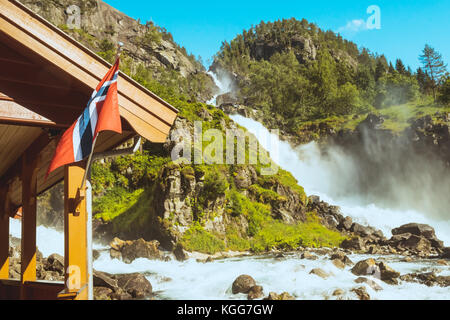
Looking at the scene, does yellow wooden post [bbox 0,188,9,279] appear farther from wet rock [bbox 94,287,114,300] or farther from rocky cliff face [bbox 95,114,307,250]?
rocky cliff face [bbox 95,114,307,250]

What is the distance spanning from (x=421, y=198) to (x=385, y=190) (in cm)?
404

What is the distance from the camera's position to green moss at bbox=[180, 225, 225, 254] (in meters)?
19.7

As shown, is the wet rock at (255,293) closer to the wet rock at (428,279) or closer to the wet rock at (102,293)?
the wet rock at (102,293)

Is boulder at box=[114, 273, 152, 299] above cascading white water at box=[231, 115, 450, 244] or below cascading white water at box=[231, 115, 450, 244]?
below

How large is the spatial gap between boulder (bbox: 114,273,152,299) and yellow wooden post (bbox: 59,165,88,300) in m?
9.44

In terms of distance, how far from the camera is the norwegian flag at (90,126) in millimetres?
3059

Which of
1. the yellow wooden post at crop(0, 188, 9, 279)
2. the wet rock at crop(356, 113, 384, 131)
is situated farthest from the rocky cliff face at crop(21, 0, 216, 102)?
the yellow wooden post at crop(0, 188, 9, 279)

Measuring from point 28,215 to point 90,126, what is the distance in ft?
A: 9.42

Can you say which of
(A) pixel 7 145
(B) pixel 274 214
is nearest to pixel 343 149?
(B) pixel 274 214

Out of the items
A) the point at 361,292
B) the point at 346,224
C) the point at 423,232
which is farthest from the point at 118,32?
the point at 361,292

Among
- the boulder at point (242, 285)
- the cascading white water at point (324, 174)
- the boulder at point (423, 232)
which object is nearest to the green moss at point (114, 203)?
the boulder at point (242, 285)

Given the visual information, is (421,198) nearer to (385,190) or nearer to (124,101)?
(385,190)

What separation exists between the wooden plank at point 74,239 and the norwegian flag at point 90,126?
17.1 inches

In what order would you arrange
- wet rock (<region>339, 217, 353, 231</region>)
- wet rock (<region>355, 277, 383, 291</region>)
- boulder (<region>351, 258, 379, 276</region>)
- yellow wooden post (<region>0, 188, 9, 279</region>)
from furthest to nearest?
wet rock (<region>339, 217, 353, 231</region>) < boulder (<region>351, 258, 379, 276</region>) < wet rock (<region>355, 277, 383, 291</region>) < yellow wooden post (<region>0, 188, 9, 279</region>)
